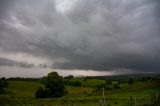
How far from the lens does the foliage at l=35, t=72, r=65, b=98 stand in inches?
4323

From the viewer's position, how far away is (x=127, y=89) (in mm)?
111438

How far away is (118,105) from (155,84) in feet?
213

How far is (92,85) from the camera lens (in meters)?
164

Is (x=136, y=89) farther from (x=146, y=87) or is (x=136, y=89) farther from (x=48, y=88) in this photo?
(x=48, y=88)

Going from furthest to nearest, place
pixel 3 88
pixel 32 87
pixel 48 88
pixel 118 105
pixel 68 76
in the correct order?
pixel 68 76 → pixel 32 87 → pixel 3 88 → pixel 48 88 → pixel 118 105

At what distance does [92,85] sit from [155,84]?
5519 cm

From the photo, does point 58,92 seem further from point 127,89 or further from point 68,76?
point 68,76

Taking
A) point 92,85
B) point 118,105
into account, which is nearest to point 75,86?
point 92,85

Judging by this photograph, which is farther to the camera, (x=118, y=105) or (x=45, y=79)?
(x=45, y=79)

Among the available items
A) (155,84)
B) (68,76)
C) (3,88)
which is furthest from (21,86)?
(155,84)

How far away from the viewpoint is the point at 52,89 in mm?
110562

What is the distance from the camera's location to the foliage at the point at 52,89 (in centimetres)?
10981

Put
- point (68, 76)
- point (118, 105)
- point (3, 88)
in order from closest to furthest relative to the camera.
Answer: point (118, 105), point (3, 88), point (68, 76)

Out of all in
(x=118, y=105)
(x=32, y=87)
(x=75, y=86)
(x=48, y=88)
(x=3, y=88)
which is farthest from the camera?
(x=75, y=86)
